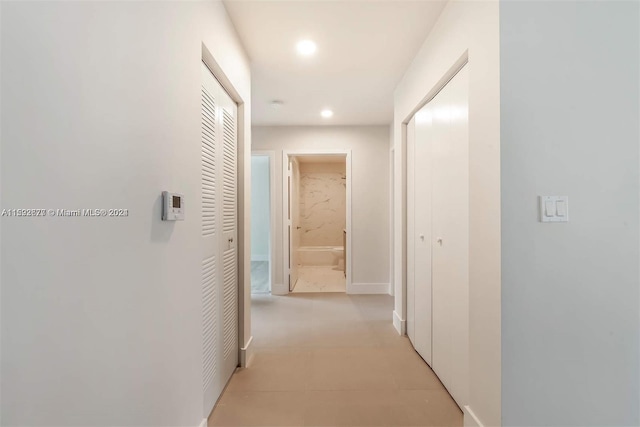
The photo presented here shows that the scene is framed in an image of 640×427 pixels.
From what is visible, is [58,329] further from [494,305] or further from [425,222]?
[425,222]

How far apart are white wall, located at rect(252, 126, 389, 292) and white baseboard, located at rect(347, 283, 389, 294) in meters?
0.04

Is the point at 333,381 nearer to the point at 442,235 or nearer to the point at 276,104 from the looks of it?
the point at 442,235

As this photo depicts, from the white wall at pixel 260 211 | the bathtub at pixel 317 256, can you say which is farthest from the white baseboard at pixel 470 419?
the white wall at pixel 260 211

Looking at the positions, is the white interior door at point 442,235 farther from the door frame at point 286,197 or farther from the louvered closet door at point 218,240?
the door frame at point 286,197

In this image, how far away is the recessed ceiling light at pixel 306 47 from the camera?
222 centimetres

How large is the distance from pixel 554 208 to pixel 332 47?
1.84m

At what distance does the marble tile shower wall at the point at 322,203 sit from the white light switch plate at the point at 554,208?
609cm

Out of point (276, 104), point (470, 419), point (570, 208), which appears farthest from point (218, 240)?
point (276, 104)

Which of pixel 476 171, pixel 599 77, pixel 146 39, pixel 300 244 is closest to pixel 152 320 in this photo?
pixel 146 39

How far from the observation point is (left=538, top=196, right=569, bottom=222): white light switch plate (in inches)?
49.8

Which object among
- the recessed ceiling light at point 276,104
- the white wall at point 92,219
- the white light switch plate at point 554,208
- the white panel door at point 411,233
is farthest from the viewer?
the recessed ceiling light at point 276,104

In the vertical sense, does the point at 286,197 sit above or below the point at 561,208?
above

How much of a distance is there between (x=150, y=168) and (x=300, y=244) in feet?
20.7

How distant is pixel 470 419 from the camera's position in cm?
154
